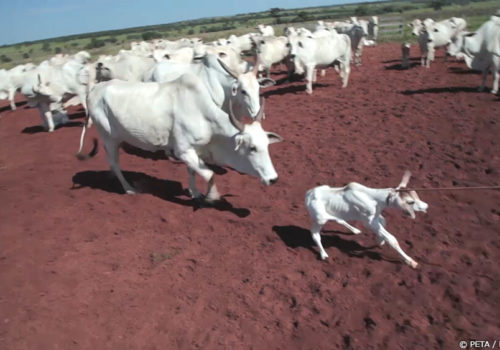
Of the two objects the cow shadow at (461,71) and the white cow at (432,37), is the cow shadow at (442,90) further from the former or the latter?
the white cow at (432,37)

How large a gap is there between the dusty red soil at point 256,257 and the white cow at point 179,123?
2.66 feet

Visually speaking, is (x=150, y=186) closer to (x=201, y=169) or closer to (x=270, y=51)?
(x=201, y=169)

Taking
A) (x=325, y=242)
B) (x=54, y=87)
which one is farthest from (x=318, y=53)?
(x=325, y=242)

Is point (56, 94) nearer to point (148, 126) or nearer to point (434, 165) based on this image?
point (148, 126)

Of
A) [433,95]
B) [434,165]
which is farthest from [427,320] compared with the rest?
[433,95]

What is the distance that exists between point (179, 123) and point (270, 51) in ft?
40.4

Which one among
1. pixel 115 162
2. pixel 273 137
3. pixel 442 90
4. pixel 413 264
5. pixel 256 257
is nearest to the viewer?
pixel 413 264

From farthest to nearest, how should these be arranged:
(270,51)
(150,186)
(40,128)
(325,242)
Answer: (270,51), (40,128), (150,186), (325,242)

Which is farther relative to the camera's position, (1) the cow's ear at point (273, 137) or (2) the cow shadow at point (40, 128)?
(2) the cow shadow at point (40, 128)

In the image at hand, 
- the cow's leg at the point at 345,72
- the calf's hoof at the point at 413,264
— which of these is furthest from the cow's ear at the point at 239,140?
the cow's leg at the point at 345,72

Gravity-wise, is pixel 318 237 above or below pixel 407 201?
below

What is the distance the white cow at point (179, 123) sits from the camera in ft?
21.0

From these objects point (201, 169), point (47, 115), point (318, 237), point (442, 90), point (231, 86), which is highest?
point (231, 86)

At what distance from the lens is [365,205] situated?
4.83m
